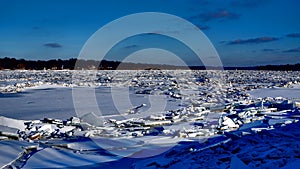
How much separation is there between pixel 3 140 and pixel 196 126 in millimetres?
3572

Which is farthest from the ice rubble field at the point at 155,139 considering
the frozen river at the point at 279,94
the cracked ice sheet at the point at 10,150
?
the frozen river at the point at 279,94

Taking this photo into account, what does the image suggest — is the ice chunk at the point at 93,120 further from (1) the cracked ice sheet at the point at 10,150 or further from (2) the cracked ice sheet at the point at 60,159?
(2) the cracked ice sheet at the point at 60,159

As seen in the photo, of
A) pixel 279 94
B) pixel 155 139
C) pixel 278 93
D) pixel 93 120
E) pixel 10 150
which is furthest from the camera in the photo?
pixel 278 93

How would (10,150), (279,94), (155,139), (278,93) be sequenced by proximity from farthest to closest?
(278,93) → (279,94) → (155,139) → (10,150)

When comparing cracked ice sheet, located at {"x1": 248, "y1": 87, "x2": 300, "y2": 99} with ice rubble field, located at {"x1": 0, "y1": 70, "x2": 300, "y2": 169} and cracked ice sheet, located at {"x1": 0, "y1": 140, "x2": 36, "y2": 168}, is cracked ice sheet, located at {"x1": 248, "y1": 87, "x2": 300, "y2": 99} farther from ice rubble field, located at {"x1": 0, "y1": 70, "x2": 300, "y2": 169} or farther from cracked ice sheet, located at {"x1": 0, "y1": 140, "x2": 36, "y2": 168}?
cracked ice sheet, located at {"x1": 0, "y1": 140, "x2": 36, "y2": 168}

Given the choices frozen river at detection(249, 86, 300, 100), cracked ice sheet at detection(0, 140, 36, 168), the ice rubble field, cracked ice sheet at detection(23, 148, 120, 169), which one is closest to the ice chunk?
the ice rubble field

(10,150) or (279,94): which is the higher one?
→ (279,94)

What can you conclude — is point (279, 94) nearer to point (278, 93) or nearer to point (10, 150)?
point (278, 93)

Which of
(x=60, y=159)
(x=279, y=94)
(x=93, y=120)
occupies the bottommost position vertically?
(x=60, y=159)

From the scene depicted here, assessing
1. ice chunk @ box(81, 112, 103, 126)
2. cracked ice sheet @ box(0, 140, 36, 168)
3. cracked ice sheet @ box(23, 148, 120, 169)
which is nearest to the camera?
cracked ice sheet @ box(23, 148, 120, 169)

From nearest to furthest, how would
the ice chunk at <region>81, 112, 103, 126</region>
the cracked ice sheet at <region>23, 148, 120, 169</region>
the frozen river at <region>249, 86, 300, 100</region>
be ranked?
the cracked ice sheet at <region>23, 148, 120, 169</region> < the ice chunk at <region>81, 112, 103, 126</region> < the frozen river at <region>249, 86, 300, 100</region>

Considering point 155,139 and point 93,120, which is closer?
point 155,139

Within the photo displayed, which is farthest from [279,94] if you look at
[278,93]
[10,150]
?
[10,150]

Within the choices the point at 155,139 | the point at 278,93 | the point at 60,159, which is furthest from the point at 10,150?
the point at 278,93
